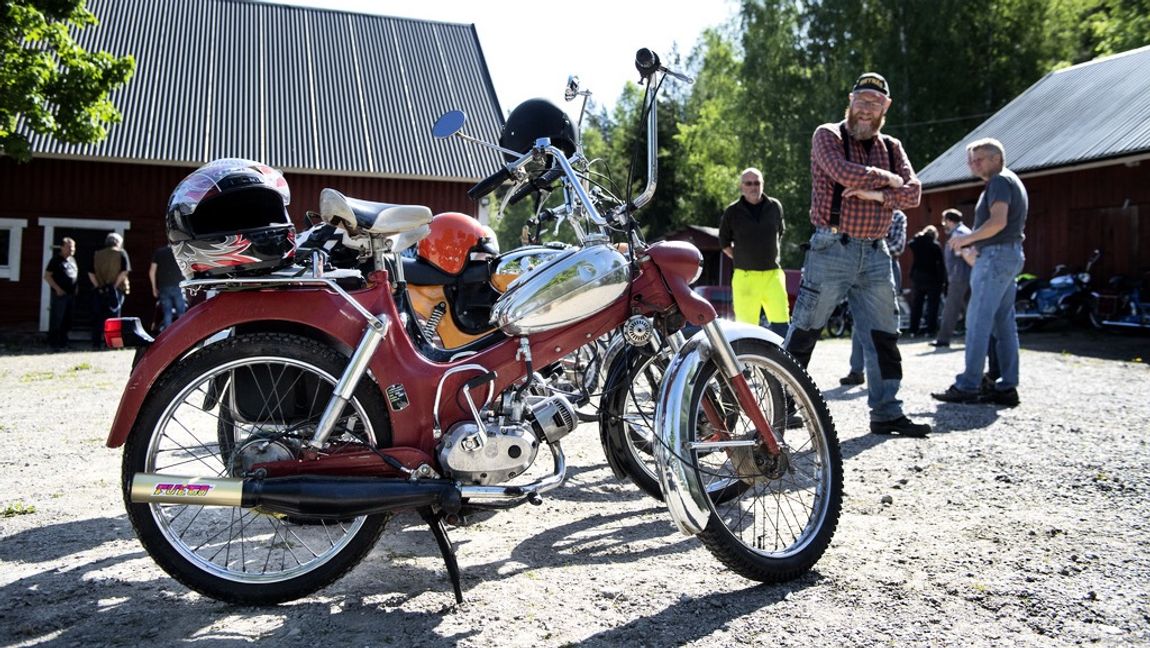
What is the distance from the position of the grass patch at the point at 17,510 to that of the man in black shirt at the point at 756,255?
5.73 m

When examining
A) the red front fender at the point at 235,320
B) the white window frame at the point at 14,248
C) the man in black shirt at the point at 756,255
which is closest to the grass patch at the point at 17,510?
the red front fender at the point at 235,320

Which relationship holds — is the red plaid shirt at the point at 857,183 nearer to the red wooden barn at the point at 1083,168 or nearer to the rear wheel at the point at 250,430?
the rear wheel at the point at 250,430

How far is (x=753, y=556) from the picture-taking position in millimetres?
3113

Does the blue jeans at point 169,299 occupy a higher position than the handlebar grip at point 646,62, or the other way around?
the handlebar grip at point 646,62

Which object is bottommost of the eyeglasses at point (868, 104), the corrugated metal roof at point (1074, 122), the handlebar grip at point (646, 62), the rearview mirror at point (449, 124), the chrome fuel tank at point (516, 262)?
the chrome fuel tank at point (516, 262)

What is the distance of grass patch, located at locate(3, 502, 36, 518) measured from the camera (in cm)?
402

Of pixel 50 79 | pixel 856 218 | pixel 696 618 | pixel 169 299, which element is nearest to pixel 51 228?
pixel 50 79

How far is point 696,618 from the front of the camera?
2893 millimetres

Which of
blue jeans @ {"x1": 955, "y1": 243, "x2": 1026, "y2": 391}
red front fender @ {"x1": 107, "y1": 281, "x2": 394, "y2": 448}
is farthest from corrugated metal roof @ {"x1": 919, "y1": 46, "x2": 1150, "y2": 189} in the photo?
red front fender @ {"x1": 107, "y1": 281, "x2": 394, "y2": 448}

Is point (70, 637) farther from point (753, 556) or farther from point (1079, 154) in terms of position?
point (1079, 154)

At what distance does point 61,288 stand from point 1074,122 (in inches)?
833

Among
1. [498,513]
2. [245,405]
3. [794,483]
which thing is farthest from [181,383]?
[794,483]

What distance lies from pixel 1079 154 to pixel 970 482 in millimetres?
16467

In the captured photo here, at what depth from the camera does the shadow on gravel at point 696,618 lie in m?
2.72
